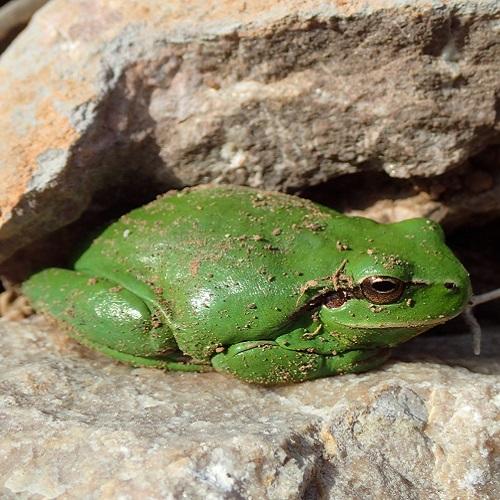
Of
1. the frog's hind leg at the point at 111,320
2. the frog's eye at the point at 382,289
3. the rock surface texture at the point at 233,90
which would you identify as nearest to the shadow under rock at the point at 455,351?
the frog's eye at the point at 382,289

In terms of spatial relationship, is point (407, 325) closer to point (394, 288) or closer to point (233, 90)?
point (394, 288)

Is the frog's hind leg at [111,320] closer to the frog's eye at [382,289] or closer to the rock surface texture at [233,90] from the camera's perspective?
the rock surface texture at [233,90]

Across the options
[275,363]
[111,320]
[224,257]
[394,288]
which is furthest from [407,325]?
[111,320]

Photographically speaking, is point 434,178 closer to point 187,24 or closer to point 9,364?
point 187,24

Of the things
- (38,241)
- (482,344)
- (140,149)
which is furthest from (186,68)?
(482,344)

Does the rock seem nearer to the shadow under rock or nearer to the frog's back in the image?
the shadow under rock

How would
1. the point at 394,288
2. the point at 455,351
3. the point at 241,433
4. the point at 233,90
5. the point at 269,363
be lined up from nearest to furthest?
the point at 241,433, the point at 394,288, the point at 269,363, the point at 233,90, the point at 455,351

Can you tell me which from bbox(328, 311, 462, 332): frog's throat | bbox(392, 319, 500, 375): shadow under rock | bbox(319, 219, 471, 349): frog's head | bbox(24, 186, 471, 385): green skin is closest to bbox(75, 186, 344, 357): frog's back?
bbox(24, 186, 471, 385): green skin
